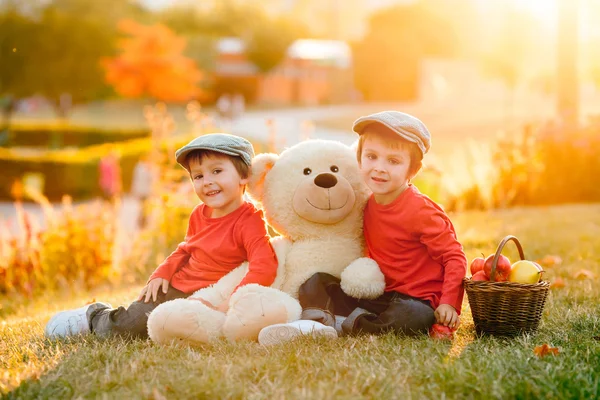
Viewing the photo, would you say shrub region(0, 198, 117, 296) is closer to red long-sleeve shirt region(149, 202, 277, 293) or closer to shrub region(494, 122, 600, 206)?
red long-sleeve shirt region(149, 202, 277, 293)

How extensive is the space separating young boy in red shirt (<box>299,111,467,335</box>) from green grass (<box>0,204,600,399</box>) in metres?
0.17

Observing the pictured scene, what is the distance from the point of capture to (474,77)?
48.2 m

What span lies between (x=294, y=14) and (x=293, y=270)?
61.8m

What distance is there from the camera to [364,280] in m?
3.79

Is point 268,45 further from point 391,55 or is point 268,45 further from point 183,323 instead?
point 183,323

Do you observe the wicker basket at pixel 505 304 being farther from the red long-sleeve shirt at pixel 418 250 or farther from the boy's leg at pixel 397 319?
the boy's leg at pixel 397 319

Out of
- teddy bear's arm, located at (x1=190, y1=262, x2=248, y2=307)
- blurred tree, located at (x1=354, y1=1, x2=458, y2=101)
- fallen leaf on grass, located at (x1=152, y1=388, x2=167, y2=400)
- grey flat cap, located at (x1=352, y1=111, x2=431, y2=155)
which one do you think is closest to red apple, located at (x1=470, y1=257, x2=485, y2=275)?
grey flat cap, located at (x1=352, y1=111, x2=431, y2=155)

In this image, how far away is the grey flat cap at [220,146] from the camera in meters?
3.81

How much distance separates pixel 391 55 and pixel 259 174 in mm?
40274

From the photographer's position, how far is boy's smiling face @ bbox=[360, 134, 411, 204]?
3.74m

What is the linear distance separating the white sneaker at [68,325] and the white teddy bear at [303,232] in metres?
0.58

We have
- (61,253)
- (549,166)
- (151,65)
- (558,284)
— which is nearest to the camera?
(558,284)

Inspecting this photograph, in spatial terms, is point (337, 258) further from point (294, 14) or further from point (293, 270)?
point (294, 14)

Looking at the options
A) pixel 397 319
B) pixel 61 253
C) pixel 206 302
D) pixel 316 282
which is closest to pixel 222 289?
pixel 206 302
